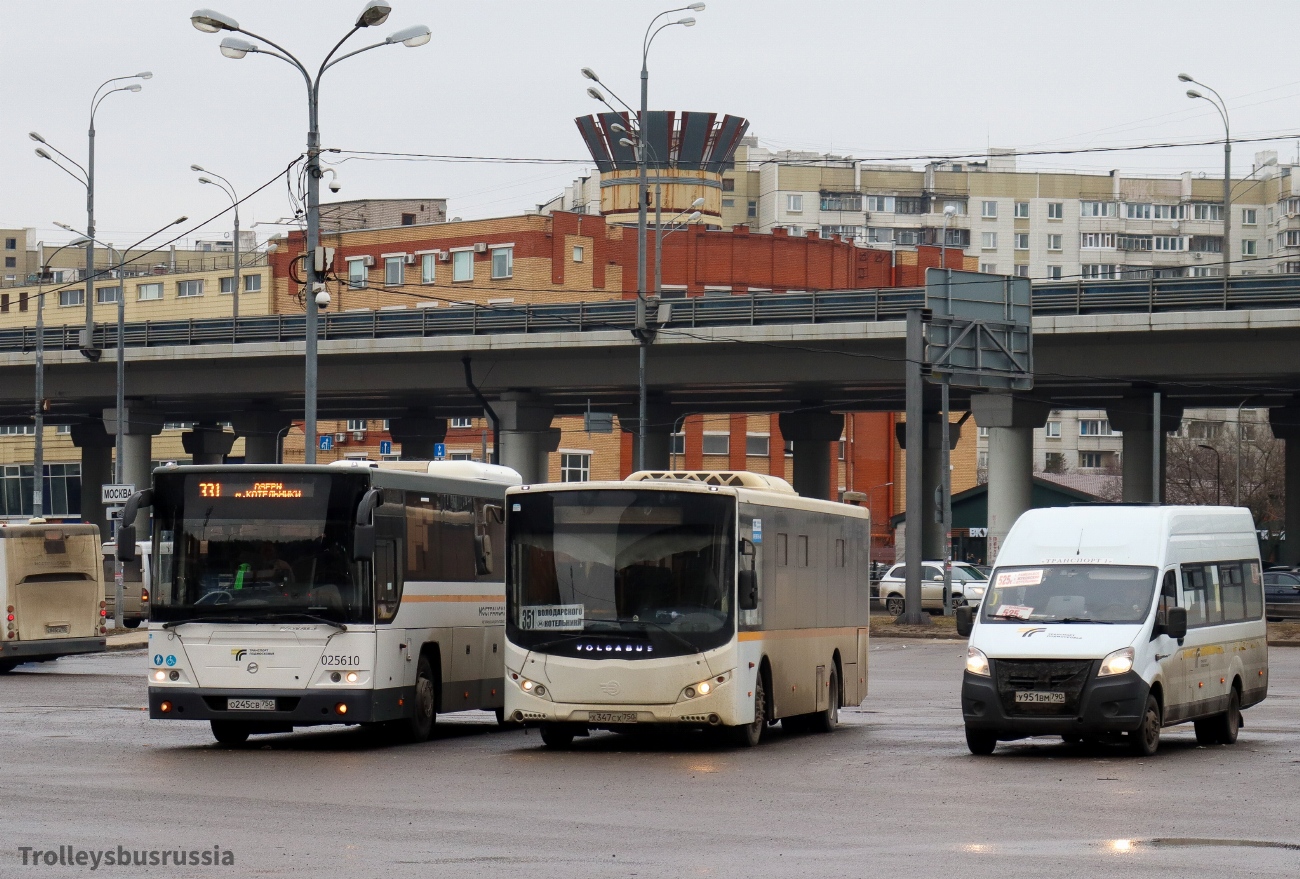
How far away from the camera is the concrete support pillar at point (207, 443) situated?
73.5 meters

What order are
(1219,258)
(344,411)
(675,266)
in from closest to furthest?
(344,411), (675,266), (1219,258)

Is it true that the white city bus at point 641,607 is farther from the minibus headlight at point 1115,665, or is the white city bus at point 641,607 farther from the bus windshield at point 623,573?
the minibus headlight at point 1115,665

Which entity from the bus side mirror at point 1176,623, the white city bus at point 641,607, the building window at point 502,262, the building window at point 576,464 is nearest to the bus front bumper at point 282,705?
the white city bus at point 641,607

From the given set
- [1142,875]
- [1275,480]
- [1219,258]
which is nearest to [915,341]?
[1142,875]

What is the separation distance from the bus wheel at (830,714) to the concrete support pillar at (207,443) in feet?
178

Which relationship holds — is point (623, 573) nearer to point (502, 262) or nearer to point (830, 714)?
point (830, 714)

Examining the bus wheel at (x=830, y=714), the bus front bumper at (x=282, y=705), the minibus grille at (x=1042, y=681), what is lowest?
the bus wheel at (x=830, y=714)

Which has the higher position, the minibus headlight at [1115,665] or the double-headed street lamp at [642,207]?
the double-headed street lamp at [642,207]

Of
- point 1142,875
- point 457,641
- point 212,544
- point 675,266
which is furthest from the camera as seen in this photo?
point 675,266

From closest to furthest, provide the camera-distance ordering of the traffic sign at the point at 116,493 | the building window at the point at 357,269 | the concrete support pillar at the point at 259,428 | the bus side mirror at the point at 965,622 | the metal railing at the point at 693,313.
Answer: the bus side mirror at the point at 965,622 < the traffic sign at the point at 116,493 < the metal railing at the point at 693,313 < the concrete support pillar at the point at 259,428 < the building window at the point at 357,269

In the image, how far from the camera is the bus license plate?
59.9 ft

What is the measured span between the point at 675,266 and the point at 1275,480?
3431 cm

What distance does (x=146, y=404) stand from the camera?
6619 cm

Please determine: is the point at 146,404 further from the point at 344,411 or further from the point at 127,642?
the point at 127,642
